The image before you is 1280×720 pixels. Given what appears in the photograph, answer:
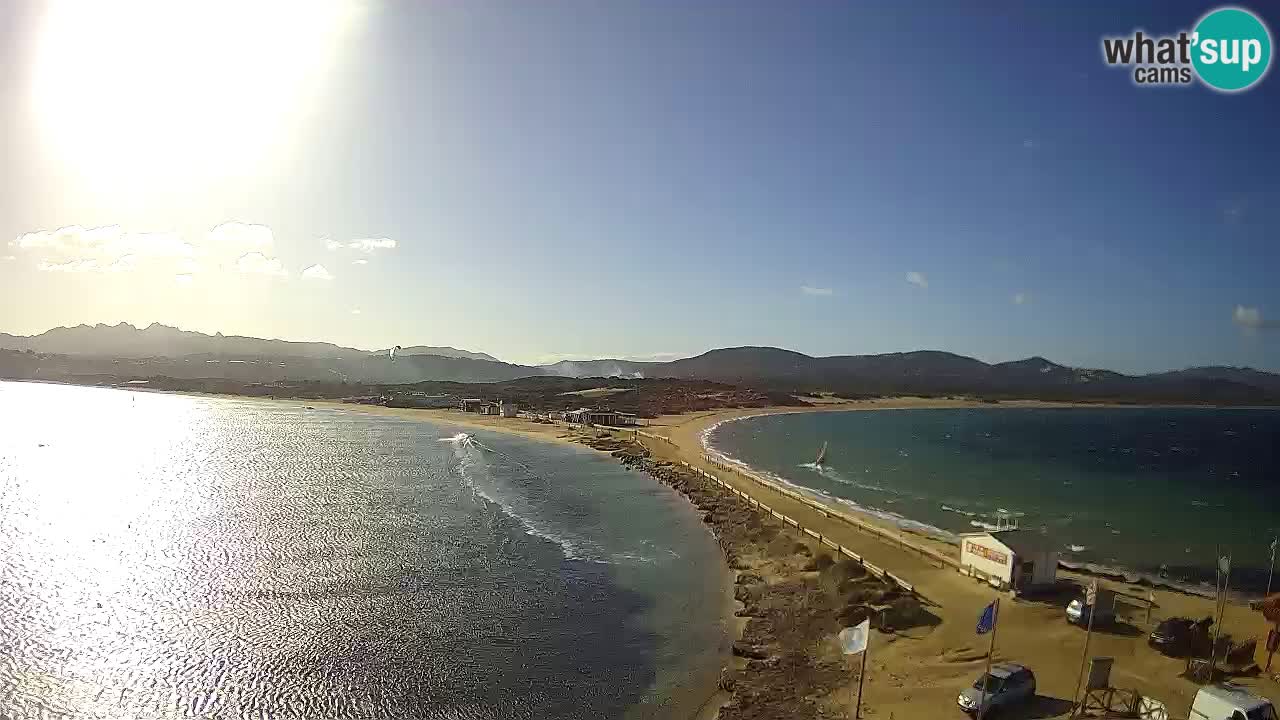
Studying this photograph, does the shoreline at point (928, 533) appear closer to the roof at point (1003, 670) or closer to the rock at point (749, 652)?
the rock at point (749, 652)

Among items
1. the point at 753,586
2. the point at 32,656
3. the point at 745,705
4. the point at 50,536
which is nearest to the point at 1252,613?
the point at 753,586

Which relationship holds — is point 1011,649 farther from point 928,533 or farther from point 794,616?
point 928,533

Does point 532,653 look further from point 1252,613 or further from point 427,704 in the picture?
point 1252,613

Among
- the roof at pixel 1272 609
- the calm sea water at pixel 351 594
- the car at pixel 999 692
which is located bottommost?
the calm sea water at pixel 351 594

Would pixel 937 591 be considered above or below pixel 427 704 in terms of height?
above

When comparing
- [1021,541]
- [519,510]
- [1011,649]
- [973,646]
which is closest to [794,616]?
[973,646]

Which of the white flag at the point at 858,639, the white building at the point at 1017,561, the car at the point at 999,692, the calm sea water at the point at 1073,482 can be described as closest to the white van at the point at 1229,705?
the car at the point at 999,692
